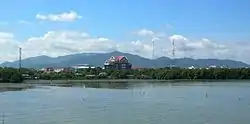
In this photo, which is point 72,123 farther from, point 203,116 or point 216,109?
point 216,109

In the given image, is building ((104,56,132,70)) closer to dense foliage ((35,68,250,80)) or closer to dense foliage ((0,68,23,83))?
dense foliage ((35,68,250,80))

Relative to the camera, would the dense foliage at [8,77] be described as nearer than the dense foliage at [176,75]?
Yes

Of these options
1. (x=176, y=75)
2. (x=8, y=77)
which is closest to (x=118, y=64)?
(x=176, y=75)

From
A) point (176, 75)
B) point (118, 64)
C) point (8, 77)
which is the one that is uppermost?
point (118, 64)

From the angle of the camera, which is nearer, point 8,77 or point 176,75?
point 8,77

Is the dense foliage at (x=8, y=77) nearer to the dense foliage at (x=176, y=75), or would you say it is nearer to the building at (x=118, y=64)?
the dense foliage at (x=176, y=75)

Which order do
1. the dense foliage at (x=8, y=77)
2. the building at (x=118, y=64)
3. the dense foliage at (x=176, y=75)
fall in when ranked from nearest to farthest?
the dense foliage at (x=8, y=77) < the dense foliage at (x=176, y=75) < the building at (x=118, y=64)

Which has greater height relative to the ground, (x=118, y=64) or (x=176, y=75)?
(x=118, y=64)

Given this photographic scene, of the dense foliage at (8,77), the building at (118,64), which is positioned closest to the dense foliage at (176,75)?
the dense foliage at (8,77)

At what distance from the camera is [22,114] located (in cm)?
3406

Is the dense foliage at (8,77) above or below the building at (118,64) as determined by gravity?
below

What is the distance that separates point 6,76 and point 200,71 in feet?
174

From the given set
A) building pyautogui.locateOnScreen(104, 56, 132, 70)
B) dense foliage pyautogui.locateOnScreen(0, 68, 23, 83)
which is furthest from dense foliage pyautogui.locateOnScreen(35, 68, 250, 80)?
building pyautogui.locateOnScreen(104, 56, 132, 70)

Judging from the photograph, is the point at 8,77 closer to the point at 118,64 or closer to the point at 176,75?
the point at 176,75
